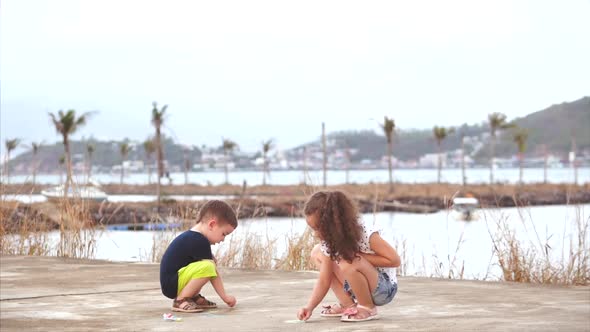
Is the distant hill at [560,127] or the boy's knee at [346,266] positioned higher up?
the distant hill at [560,127]

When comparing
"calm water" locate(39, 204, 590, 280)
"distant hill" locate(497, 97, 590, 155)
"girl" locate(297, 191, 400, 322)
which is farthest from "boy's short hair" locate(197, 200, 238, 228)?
"distant hill" locate(497, 97, 590, 155)

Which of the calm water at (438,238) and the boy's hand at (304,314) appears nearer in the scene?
the boy's hand at (304,314)

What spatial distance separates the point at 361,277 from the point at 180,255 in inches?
45.3

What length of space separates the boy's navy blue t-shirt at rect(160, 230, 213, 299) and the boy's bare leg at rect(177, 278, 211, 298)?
2.6 inches

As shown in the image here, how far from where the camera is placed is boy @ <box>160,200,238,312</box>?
526 cm

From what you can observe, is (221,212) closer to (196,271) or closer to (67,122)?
(196,271)

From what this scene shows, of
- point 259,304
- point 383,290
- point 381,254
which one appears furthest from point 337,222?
point 259,304

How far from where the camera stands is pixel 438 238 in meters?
33.1

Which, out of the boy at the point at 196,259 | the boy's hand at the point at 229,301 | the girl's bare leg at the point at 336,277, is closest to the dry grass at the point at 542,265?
the boy's hand at the point at 229,301

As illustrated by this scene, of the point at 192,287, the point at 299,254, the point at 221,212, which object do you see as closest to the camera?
the point at 221,212

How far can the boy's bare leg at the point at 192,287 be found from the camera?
532 cm

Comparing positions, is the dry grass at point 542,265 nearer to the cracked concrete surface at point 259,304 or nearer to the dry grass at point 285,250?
the dry grass at point 285,250

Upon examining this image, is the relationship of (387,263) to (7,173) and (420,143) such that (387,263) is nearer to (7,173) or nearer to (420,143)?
(7,173)

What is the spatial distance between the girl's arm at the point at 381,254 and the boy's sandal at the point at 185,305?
115cm
